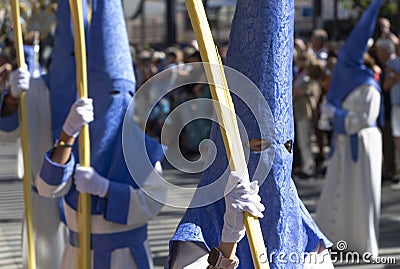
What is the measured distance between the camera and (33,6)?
9.45 meters

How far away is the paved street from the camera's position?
6867 mm

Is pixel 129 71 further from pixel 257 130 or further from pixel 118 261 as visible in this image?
pixel 257 130

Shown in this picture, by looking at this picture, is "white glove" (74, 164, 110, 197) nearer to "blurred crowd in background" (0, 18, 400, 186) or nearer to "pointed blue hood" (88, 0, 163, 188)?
"pointed blue hood" (88, 0, 163, 188)

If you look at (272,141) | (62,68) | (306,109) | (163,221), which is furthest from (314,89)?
(272,141)

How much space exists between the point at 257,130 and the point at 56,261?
2547mm

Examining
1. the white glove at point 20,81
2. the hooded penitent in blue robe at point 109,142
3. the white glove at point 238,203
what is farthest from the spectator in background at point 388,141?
the white glove at point 238,203

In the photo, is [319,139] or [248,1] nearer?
[248,1]

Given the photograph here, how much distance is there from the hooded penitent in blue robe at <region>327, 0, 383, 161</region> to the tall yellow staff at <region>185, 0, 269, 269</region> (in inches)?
173

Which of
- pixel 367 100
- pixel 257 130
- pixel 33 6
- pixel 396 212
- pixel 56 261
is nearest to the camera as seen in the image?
pixel 257 130

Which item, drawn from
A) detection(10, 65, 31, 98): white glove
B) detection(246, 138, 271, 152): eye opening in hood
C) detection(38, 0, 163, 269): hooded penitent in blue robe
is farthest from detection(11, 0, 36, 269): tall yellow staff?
detection(246, 138, 271, 152): eye opening in hood

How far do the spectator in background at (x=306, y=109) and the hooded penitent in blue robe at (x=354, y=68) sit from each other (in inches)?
134

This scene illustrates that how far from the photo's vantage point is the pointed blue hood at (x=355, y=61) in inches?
262

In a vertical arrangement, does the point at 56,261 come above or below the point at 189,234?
below

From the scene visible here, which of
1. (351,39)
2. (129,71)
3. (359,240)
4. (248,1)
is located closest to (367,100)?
(351,39)
